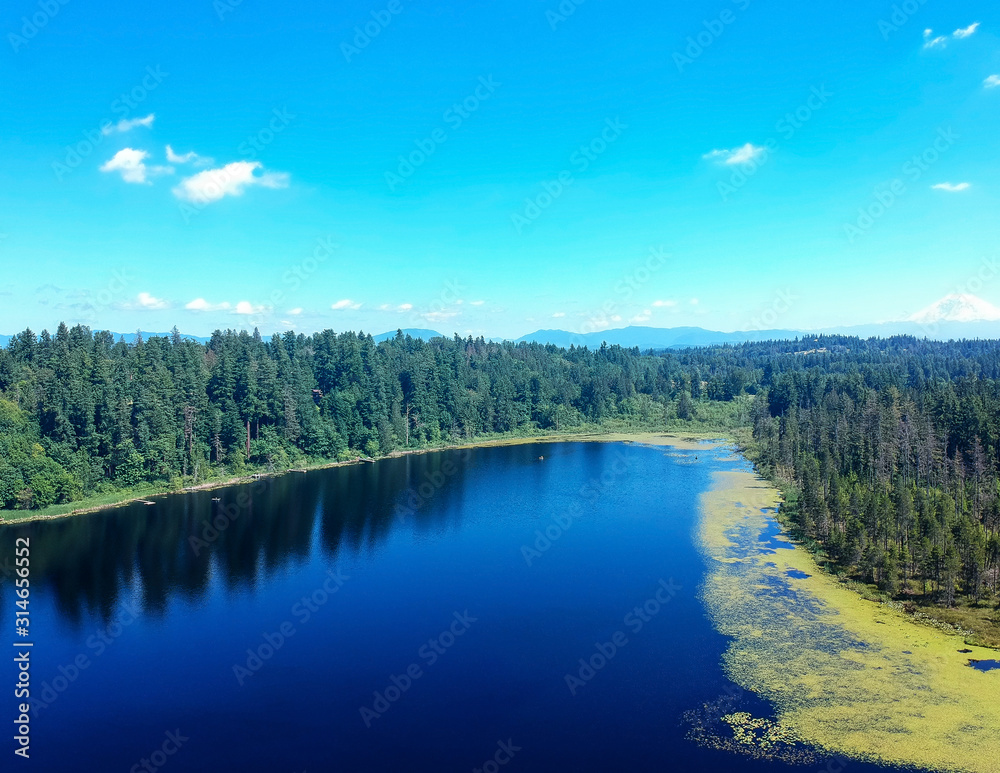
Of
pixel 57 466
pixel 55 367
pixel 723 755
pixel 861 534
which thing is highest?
pixel 55 367

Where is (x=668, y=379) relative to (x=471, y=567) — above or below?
above

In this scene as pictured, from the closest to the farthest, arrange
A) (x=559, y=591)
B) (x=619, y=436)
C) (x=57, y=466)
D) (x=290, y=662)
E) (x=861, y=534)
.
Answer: (x=290, y=662)
(x=559, y=591)
(x=861, y=534)
(x=57, y=466)
(x=619, y=436)

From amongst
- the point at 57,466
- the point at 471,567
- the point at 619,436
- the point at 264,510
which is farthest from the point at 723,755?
the point at 619,436

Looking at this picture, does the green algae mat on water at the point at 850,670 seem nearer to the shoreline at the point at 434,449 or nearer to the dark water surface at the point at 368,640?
the dark water surface at the point at 368,640

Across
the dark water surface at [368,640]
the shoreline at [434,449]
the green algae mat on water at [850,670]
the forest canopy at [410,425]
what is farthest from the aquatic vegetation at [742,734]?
the shoreline at [434,449]

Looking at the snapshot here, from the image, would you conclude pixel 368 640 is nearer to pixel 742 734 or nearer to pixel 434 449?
pixel 742 734

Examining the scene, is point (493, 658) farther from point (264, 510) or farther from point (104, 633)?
Answer: point (264, 510)
